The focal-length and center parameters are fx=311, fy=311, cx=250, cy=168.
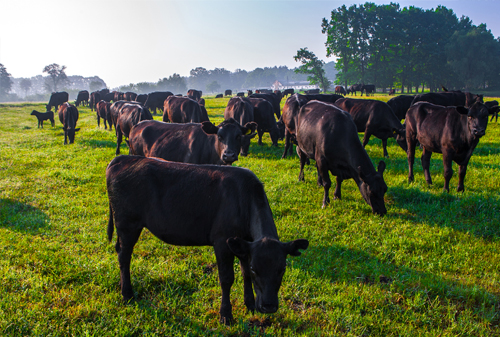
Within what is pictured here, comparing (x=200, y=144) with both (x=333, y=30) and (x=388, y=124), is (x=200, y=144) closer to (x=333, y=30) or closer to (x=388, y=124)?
(x=388, y=124)

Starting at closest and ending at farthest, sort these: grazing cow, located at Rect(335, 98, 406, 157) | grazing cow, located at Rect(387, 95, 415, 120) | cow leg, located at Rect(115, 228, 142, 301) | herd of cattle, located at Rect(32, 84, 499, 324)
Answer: herd of cattle, located at Rect(32, 84, 499, 324) → cow leg, located at Rect(115, 228, 142, 301) → grazing cow, located at Rect(335, 98, 406, 157) → grazing cow, located at Rect(387, 95, 415, 120)

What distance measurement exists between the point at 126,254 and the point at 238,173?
184 centimetres

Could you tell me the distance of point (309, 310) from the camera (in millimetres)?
3912

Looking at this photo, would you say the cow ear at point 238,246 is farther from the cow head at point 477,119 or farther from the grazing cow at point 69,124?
the grazing cow at point 69,124

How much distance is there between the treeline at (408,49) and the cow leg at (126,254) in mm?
75455

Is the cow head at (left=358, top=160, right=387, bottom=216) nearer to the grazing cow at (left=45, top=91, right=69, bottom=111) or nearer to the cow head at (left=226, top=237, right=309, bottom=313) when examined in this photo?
the cow head at (left=226, top=237, right=309, bottom=313)

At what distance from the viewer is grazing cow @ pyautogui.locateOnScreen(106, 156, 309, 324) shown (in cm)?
356

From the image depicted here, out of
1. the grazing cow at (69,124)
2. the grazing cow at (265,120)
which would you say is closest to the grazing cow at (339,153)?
the grazing cow at (265,120)

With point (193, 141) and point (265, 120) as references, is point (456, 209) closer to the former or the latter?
point (193, 141)

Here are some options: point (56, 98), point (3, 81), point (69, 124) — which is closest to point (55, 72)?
point (3, 81)

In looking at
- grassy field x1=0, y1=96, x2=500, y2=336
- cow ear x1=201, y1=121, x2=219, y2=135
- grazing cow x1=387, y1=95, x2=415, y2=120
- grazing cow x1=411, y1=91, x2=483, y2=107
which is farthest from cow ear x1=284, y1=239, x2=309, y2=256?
grazing cow x1=411, y1=91, x2=483, y2=107

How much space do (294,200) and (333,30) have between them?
80.9 metres

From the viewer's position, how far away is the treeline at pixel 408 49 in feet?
220

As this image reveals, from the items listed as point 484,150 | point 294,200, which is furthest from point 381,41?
point 294,200
